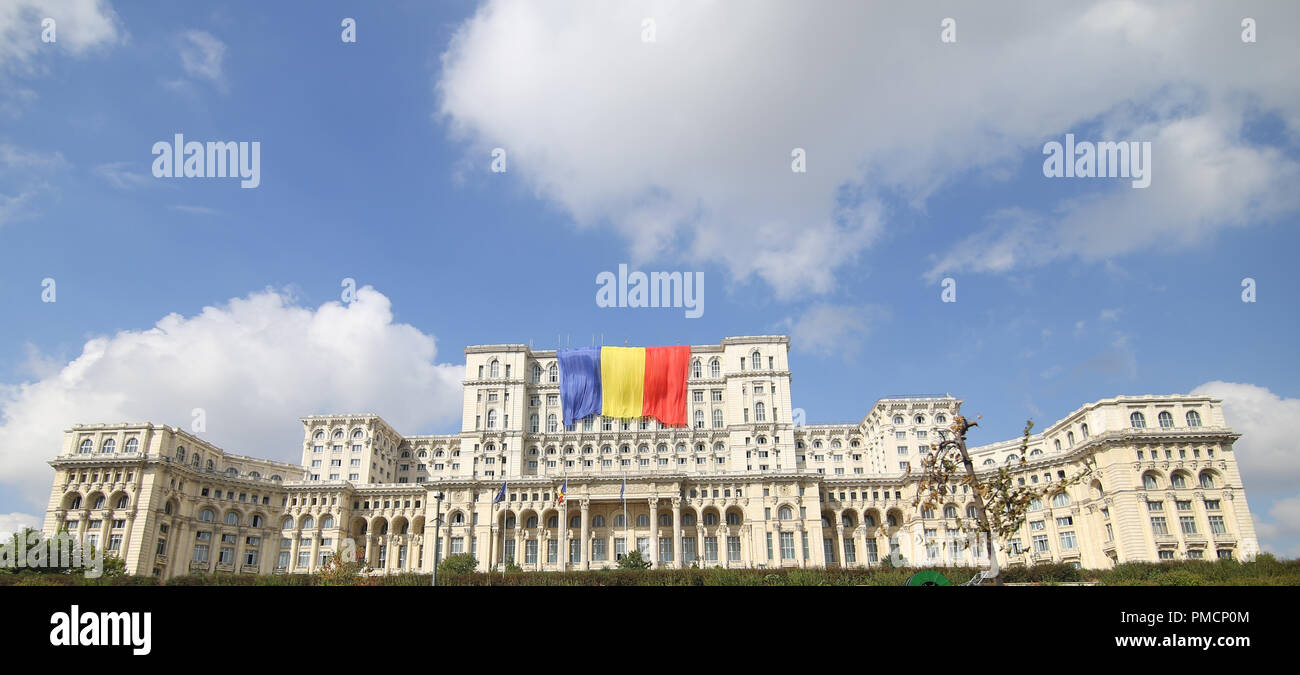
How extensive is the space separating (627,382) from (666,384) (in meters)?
6.76

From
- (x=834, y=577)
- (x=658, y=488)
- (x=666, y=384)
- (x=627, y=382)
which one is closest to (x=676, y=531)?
(x=658, y=488)

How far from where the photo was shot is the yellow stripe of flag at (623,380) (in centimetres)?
12588

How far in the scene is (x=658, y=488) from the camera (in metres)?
112

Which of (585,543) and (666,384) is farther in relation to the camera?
(666,384)

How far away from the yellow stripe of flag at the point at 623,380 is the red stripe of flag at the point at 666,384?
1.05m

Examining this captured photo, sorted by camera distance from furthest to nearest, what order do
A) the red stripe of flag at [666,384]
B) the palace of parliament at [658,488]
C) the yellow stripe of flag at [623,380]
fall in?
1. the red stripe of flag at [666,384]
2. the yellow stripe of flag at [623,380]
3. the palace of parliament at [658,488]

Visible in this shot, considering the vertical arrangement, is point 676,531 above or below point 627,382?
below

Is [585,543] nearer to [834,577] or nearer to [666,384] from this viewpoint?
[666,384]

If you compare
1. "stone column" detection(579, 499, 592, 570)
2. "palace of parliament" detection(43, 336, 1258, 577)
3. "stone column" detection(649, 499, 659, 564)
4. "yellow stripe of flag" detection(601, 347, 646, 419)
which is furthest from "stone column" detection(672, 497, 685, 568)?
"yellow stripe of flag" detection(601, 347, 646, 419)

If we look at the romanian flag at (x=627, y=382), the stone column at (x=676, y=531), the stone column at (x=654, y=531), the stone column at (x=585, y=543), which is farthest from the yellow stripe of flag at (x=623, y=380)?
the stone column at (x=676, y=531)

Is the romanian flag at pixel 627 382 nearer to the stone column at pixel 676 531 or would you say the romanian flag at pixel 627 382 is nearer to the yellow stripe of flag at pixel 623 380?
the yellow stripe of flag at pixel 623 380

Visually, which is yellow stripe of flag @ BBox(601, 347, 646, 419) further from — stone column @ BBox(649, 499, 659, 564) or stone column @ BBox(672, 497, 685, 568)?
stone column @ BBox(672, 497, 685, 568)
